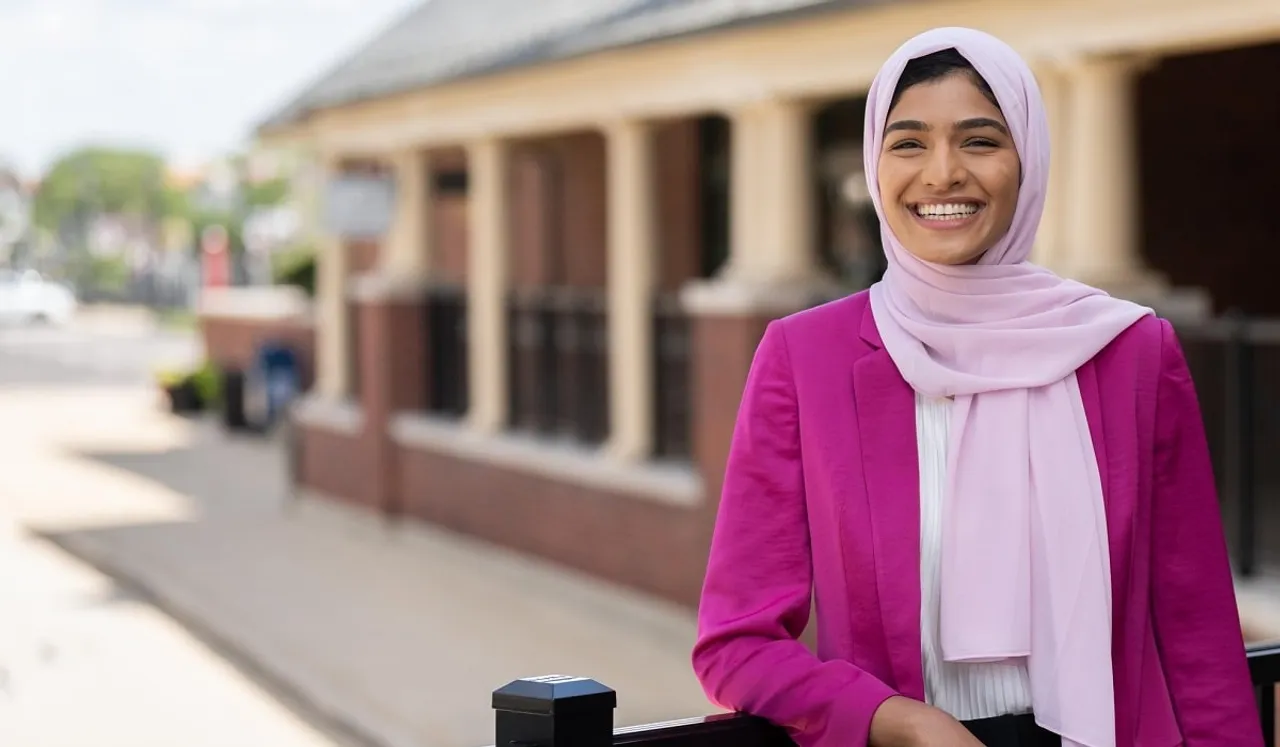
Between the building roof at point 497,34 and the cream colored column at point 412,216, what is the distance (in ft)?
1.95

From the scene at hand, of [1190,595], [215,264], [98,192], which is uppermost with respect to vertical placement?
[98,192]

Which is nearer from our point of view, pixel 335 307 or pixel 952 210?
pixel 952 210

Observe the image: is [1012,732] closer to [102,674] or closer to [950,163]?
[950,163]

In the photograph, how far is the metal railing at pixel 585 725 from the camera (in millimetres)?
2082

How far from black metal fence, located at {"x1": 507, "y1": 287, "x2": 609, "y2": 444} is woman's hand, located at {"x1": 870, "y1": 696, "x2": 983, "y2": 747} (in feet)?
32.8

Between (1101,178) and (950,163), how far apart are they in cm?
577

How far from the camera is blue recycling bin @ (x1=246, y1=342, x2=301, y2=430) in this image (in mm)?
22594

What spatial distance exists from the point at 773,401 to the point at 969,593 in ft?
1.05

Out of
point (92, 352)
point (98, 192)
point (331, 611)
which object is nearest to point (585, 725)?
point (331, 611)

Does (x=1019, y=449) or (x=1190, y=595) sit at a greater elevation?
(x=1019, y=449)

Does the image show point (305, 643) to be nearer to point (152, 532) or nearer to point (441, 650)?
point (441, 650)

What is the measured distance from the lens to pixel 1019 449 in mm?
2135

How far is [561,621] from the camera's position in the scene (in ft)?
34.8

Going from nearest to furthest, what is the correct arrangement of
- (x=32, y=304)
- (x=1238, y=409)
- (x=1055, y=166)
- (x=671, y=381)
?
(x=1238, y=409) → (x=1055, y=166) → (x=671, y=381) → (x=32, y=304)
